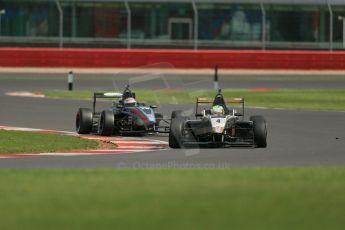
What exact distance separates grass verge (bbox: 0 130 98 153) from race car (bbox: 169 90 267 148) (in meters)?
1.59

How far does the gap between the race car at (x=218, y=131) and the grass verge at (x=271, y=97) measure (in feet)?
40.0

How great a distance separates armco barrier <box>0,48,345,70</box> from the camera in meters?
51.8

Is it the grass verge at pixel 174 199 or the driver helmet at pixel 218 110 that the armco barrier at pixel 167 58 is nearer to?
the driver helmet at pixel 218 110

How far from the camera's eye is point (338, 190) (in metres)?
12.6

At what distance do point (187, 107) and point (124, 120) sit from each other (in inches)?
412

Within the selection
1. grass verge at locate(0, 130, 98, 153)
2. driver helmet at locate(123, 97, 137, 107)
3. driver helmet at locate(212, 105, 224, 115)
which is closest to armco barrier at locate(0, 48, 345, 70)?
driver helmet at locate(123, 97, 137, 107)

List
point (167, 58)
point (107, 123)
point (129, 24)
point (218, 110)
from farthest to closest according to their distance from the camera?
point (129, 24)
point (167, 58)
point (107, 123)
point (218, 110)

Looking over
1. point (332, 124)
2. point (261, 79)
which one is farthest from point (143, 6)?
point (332, 124)

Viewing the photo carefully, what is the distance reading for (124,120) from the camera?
76.6 ft

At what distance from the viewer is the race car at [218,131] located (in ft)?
66.4

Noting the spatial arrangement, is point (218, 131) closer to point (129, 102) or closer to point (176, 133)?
point (176, 133)

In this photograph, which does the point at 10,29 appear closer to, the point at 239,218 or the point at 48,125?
the point at 48,125

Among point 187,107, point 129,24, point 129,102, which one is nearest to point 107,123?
point 129,102

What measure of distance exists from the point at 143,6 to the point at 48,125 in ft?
121
